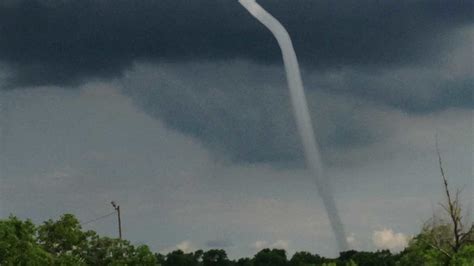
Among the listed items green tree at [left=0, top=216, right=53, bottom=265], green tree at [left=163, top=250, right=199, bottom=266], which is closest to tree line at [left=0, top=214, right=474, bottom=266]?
green tree at [left=0, top=216, right=53, bottom=265]

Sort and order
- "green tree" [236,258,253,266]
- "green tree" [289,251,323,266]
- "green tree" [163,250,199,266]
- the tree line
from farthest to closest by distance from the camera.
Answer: "green tree" [289,251,323,266]
"green tree" [236,258,253,266]
"green tree" [163,250,199,266]
the tree line

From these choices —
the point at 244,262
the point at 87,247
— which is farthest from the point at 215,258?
the point at 87,247

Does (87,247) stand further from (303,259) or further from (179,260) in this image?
(303,259)

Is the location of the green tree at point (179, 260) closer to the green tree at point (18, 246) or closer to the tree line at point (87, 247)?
the tree line at point (87, 247)

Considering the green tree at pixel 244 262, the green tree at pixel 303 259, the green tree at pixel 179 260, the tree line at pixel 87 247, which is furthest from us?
the green tree at pixel 303 259

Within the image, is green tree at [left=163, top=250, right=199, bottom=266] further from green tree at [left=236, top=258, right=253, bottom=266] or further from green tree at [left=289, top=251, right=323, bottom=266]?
green tree at [left=289, top=251, right=323, bottom=266]

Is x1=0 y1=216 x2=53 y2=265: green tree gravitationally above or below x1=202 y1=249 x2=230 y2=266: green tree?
below

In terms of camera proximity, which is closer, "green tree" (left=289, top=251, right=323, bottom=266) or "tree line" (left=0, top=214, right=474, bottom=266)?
"tree line" (left=0, top=214, right=474, bottom=266)

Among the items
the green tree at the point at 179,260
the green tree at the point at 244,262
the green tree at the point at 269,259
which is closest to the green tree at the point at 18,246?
the green tree at the point at 179,260

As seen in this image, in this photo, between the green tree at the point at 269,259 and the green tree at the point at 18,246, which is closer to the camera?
the green tree at the point at 18,246

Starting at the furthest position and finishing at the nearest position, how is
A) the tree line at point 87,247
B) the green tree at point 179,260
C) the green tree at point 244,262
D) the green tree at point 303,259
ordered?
the green tree at point 303,259, the green tree at point 244,262, the green tree at point 179,260, the tree line at point 87,247

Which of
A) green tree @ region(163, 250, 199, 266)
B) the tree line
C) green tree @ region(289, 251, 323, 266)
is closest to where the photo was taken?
the tree line

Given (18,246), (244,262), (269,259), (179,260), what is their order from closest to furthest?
(18,246)
(179,260)
(269,259)
(244,262)

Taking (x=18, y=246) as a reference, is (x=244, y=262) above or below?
above
